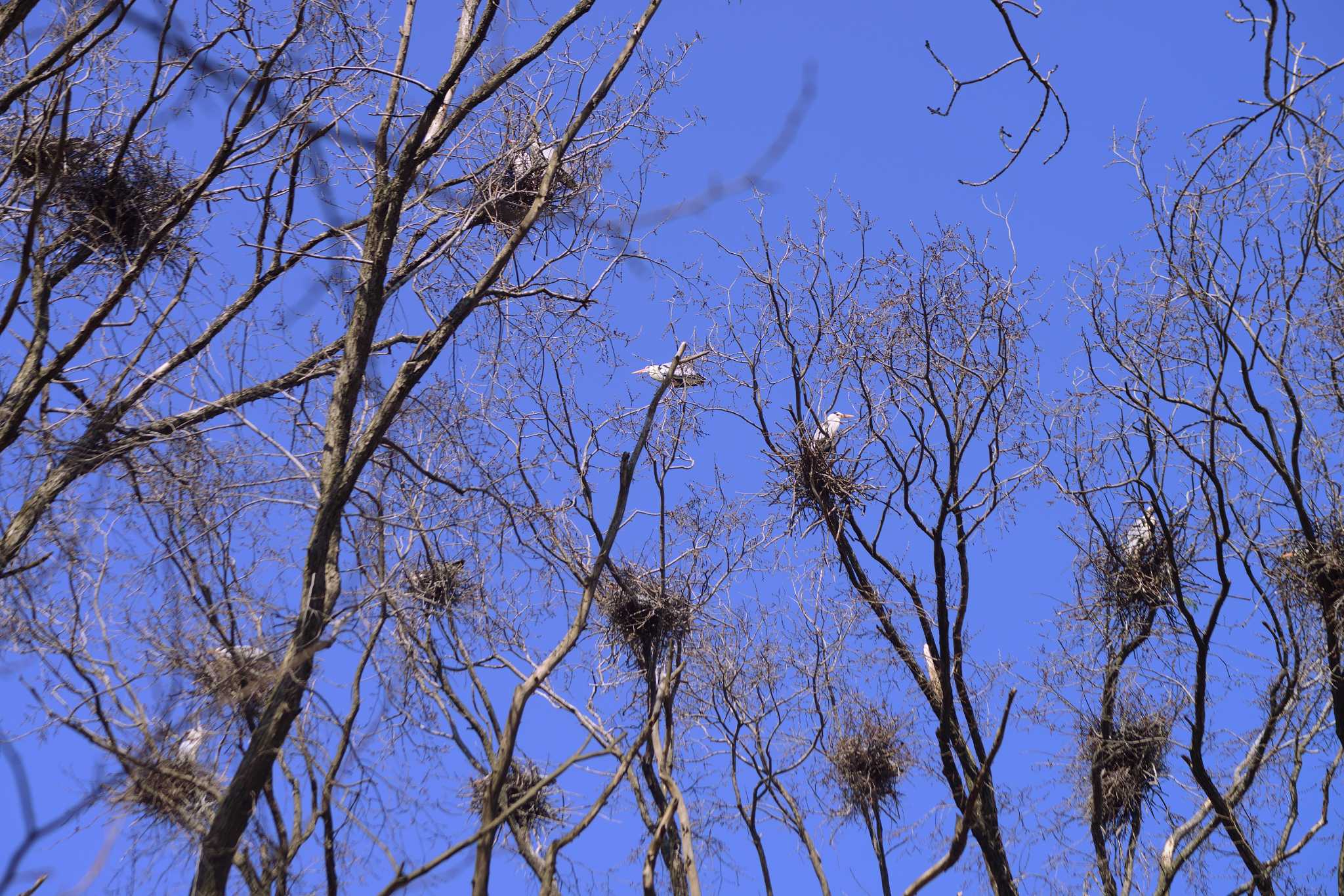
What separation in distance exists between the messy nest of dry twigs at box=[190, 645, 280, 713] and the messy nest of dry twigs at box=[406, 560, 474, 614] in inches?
64.6

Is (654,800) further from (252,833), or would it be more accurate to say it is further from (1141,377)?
(1141,377)

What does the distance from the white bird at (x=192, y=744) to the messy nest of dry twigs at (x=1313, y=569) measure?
19.5 ft

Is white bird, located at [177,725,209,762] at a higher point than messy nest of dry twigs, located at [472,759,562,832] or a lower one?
lower

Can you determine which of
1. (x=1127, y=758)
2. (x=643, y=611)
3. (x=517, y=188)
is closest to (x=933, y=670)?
(x=1127, y=758)

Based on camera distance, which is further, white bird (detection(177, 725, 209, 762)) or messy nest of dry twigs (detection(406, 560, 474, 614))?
messy nest of dry twigs (detection(406, 560, 474, 614))

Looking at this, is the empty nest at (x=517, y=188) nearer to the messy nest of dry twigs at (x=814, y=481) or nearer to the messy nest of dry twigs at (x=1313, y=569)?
the messy nest of dry twigs at (x=814, y=481)

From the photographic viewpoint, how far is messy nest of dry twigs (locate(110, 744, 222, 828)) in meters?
4.65

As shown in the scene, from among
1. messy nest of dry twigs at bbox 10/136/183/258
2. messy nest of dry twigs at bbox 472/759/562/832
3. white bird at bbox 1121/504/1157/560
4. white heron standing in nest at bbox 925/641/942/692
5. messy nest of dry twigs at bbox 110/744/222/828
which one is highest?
messy nest of dry twigs at bbox 10/136/183/258

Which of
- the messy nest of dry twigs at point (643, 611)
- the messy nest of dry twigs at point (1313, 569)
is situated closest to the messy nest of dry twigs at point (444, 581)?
the messy nest of dry twigs at point (643, 611)

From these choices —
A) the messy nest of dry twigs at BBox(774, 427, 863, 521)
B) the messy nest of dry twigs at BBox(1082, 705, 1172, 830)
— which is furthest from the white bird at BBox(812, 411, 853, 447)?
the messy nest of dry twigs at BBox(1082, 705, 1172, 830)

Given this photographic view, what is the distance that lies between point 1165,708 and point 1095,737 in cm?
48

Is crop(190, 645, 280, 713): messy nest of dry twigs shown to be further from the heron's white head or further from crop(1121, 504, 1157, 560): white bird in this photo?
crop(1121, 504, 1157, 560): white bird

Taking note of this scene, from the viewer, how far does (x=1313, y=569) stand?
737cm

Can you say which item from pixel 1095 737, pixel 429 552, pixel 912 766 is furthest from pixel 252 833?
pixel 1095 737
